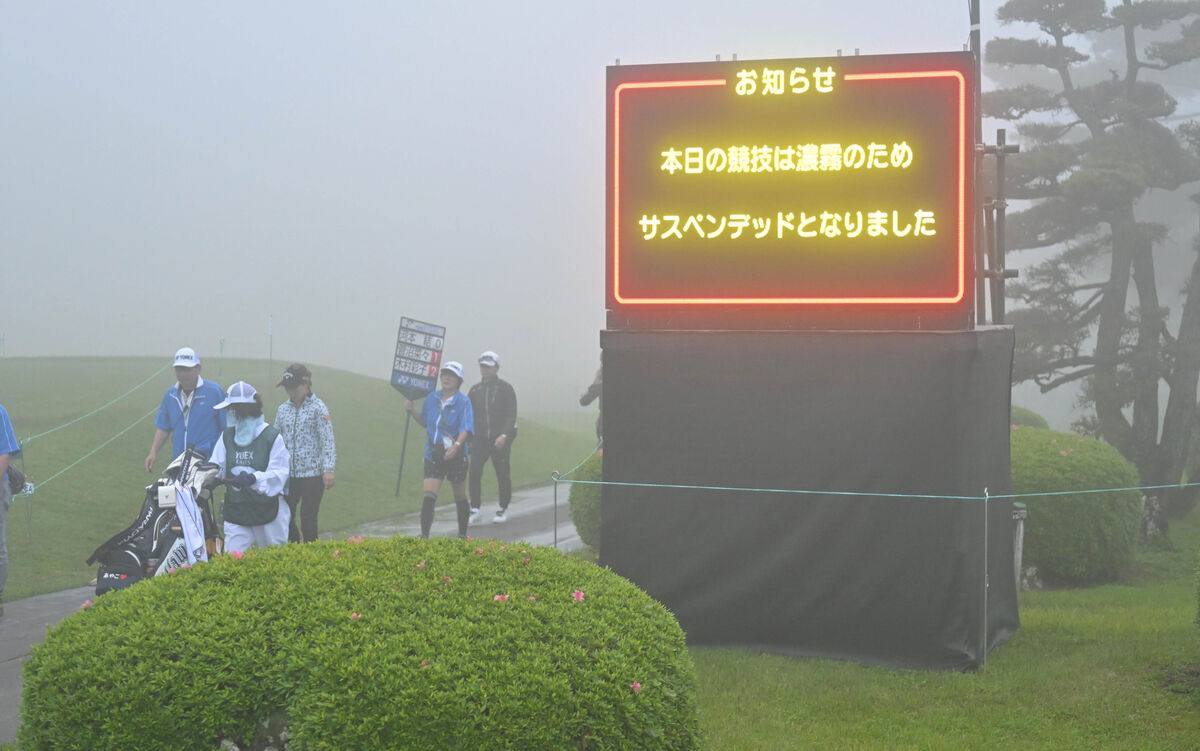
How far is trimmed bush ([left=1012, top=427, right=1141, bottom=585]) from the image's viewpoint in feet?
39.2

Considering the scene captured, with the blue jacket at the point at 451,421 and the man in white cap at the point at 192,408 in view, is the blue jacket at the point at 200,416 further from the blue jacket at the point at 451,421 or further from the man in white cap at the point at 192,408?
the blue jacket at the point at 451,421

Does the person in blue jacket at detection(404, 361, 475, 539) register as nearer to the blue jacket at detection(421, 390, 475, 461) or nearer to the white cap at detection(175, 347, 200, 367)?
the blue jacket at detection(421, 390, 475, 461)

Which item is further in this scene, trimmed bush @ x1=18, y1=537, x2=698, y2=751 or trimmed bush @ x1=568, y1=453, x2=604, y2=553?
trimmed bush @ x1=568, y1=453, x2=604, y2=553

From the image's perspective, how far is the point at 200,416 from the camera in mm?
11469

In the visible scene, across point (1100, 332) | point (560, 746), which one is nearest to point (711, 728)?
point (560, 746)

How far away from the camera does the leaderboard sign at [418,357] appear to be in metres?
18.8

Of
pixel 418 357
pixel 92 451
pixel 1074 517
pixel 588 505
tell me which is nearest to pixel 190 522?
pixel 588 505

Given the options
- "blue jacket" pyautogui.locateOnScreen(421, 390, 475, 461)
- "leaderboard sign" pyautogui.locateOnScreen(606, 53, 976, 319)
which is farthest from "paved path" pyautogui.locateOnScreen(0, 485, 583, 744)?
"leaderboard sign" pyautogui.locateOnScreen(606, 53, 976, 319)

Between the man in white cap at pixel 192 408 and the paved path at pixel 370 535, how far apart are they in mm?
1536

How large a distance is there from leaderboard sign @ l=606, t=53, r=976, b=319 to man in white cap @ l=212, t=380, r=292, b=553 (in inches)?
114

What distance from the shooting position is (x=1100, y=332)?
828 inches

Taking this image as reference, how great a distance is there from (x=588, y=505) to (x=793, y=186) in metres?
5.82

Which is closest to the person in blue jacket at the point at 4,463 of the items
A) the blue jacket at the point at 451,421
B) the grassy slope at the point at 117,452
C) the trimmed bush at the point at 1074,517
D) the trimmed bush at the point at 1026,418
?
the grassy slope at the point at 117,452

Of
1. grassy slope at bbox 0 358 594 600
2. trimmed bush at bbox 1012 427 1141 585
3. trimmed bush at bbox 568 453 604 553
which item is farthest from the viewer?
grassy slope at bbox 0 358 594 600
